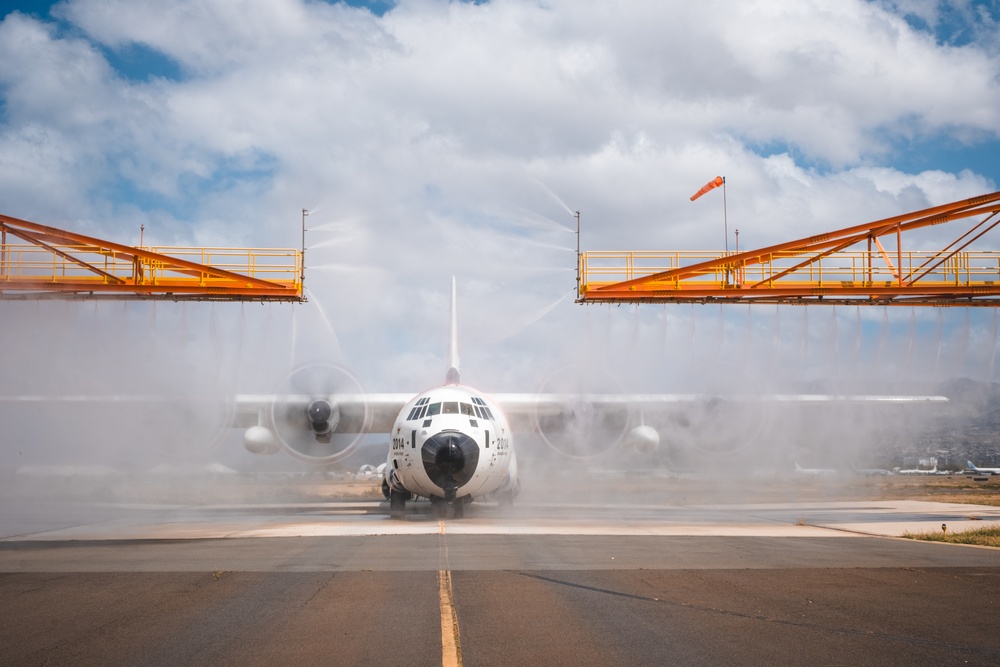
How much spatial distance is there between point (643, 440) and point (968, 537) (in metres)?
14.2

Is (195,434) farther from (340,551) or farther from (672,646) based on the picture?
(672,646)

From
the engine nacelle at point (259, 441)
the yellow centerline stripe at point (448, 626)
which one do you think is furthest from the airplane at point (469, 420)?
the yellow centerline stripe at point (448, 626)

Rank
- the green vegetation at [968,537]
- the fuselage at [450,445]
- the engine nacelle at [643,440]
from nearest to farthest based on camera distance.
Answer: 1. the green vegetation at [968,537]
2. the fuselage at [450,445]
3. the engine nacelle at [643,440]

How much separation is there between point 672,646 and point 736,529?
13.9m

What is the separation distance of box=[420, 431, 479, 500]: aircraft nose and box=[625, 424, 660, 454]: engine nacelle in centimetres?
1059

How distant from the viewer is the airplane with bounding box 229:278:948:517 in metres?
23.4

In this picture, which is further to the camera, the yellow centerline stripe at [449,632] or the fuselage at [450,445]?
the fuselage at [450,445]

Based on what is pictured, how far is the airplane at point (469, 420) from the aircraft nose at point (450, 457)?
517mm

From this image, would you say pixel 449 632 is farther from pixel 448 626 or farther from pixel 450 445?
pixel 450 445

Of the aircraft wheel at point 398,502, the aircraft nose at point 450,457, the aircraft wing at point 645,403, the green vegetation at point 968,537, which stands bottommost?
the aircraft wheel at point 398,502

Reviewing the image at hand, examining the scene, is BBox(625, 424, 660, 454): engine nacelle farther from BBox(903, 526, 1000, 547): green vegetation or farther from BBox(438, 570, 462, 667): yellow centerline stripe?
BBox(438, 570, 462, 667): yellow centerline stripe

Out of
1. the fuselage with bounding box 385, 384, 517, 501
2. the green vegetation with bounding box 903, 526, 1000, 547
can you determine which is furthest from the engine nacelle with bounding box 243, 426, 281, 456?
the green vegetation with bounding box 903, 526, 1000, 547

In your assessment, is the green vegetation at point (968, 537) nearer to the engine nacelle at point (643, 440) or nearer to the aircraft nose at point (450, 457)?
the aircraft nose at point (450, 457)

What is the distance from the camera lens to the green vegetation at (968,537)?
17.1 metres
